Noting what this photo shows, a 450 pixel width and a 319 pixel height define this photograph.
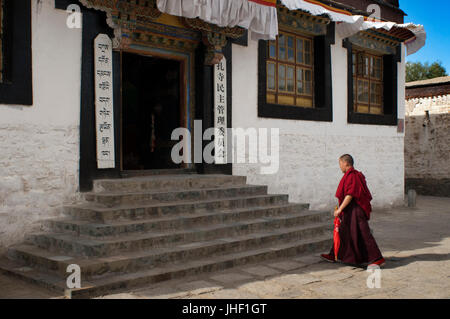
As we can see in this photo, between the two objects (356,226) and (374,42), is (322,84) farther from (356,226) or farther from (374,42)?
(356,226)

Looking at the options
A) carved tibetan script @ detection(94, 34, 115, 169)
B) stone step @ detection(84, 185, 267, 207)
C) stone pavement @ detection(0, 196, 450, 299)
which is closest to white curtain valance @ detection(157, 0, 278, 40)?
carved tibetan script @ detection(94, 34, 115, 169)

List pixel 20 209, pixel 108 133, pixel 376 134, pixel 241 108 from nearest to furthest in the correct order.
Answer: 1. pixel 20 209
2. pixel 108 133
3. pixel 241 108
4. pixel 376 134

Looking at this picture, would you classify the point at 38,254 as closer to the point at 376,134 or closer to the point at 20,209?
the point at 20,209

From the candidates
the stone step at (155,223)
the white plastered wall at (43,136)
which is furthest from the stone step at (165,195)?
the white plastered wall at (43,136)

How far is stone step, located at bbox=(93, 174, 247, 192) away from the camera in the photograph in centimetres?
605

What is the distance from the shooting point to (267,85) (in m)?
9.02

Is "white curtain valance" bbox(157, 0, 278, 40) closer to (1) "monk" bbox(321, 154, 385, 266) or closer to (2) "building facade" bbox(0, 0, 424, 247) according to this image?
(2) "building facade" bbox(0, 0, 424, 247)

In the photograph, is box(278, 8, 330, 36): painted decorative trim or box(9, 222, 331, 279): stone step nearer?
box(9, 222, 331, 279): stone step

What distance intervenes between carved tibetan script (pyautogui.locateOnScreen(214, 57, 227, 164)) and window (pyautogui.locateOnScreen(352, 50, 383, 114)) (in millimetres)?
4497

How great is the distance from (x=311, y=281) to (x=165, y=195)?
225cm

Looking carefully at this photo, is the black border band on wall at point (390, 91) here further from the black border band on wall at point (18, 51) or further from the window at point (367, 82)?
the black border band on wall at point (18, 51)

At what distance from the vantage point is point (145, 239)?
4.96 meters
